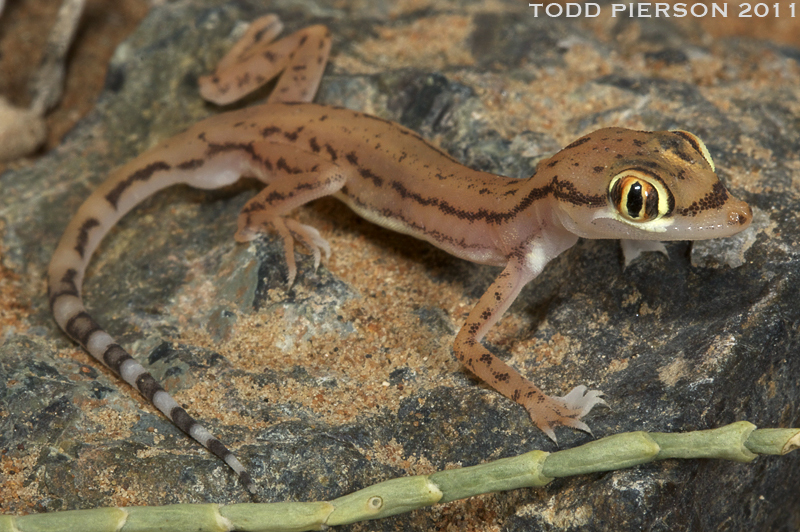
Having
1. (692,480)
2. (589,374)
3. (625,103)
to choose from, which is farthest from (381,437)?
(625,103)

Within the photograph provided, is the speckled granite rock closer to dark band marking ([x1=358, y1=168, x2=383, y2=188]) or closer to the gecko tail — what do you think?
the gecko tail

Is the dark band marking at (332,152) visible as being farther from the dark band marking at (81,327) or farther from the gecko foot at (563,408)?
the gecko foot at (563,408)

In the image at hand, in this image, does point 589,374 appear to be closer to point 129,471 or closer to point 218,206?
point 129,471

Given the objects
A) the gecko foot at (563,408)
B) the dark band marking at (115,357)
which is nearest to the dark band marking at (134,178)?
the dark band marking at (115,357)

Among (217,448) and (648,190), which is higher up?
(648,190)

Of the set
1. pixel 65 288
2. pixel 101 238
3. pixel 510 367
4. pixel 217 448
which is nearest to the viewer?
pixel 217 448

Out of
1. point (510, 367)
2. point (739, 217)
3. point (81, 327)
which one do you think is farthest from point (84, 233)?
point (739, 217)

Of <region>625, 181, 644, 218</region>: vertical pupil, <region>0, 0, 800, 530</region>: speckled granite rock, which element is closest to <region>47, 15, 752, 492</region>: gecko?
<region>625, 181, 644, 218</region>: vertical pupil

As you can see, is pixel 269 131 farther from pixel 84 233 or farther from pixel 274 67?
pixel 84 233
